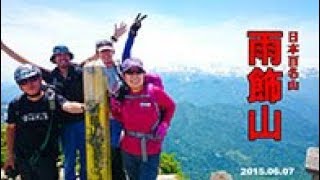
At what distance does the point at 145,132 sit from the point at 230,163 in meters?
3.05

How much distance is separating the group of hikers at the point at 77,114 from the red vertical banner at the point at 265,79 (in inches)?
82.4

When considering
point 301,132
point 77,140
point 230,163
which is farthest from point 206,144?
point 77,140

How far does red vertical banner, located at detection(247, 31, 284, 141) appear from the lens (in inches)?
282

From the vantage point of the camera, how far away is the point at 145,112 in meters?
5.02

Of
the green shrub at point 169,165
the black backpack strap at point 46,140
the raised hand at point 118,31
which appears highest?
the raised hand at point 118,31

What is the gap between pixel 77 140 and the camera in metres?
5.45

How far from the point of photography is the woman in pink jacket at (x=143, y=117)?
5004 mm

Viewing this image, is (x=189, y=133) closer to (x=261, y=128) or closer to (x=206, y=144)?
(x=206, y=144)

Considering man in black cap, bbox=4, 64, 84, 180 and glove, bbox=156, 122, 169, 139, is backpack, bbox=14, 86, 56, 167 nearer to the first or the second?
man in black cap, bbox=4, 64, 84, 180

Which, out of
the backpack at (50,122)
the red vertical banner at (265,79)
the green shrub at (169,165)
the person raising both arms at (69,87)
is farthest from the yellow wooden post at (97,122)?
the green shrub at (169,165)

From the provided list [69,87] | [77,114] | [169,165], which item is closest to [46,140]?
[77,114]

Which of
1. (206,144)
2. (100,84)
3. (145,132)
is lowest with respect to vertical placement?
(206,144)

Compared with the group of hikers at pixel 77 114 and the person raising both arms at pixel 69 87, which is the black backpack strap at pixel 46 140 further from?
the person raising both arms at pixel 69 87

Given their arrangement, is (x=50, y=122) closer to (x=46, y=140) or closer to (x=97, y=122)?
(x=46, y=140)
